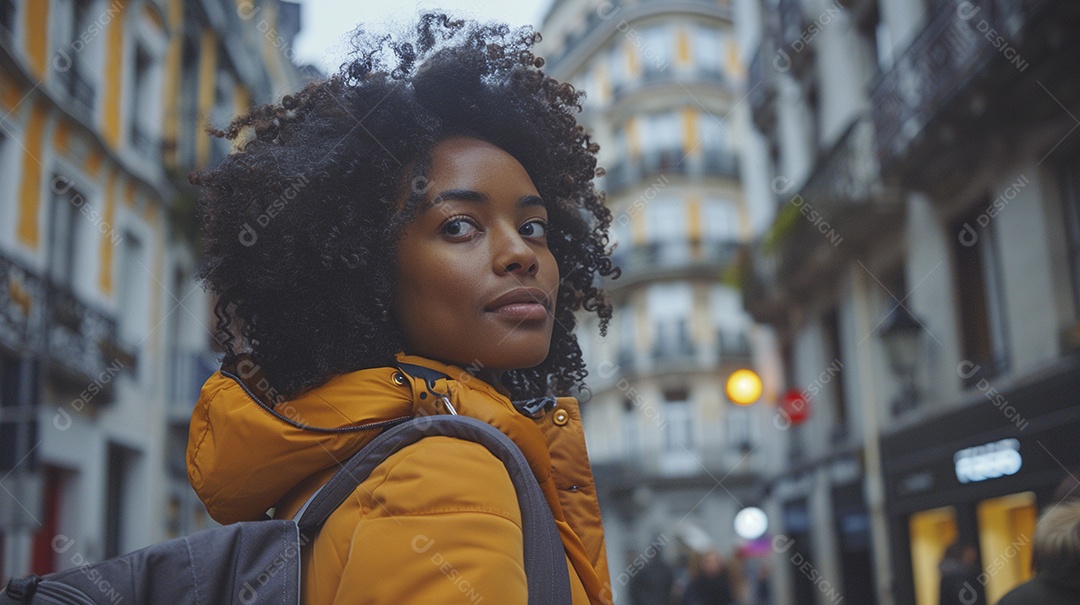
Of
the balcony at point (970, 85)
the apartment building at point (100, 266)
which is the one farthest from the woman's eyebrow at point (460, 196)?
the balcony at point (970, 85)

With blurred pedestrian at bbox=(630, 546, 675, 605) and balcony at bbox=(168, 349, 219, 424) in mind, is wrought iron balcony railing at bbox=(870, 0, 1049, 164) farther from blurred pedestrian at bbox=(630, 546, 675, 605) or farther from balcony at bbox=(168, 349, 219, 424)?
balcony at bbox=(168, 349, 219, 424)

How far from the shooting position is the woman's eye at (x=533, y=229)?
1.96m

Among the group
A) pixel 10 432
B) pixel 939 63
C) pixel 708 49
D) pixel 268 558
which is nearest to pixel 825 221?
pixel 939 63

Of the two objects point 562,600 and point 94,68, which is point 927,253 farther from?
point 562,600

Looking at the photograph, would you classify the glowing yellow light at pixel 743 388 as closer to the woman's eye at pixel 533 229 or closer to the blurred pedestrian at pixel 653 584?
the blurred pedestrian at pixel 653 584

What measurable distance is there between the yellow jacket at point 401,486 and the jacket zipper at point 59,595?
284 millimetres

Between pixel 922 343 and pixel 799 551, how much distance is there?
25.0ft

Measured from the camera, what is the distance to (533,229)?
6.47 feet

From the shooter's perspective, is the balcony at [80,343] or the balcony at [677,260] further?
the balcony at [677,260]

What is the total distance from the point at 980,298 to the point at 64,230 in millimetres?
10624

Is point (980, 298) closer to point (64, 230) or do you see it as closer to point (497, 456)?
point (64, 230)

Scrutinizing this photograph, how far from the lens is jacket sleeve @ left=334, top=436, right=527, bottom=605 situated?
4.32 ft

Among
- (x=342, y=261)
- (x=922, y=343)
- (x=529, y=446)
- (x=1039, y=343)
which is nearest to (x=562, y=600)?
(x=529, y=446)

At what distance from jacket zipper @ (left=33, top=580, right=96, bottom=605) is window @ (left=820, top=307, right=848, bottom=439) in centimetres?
→ 1665
